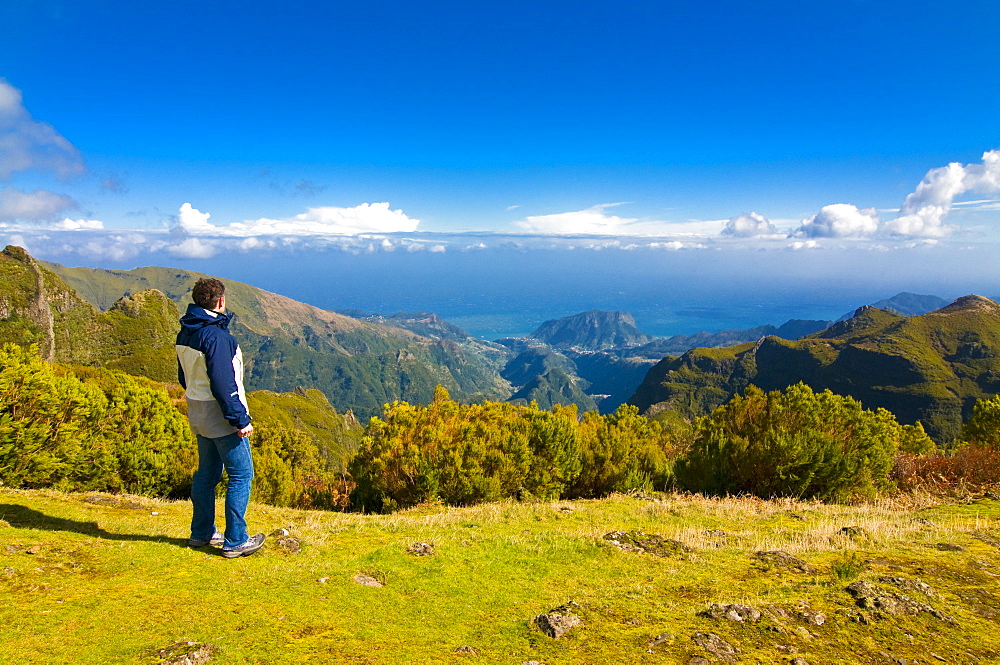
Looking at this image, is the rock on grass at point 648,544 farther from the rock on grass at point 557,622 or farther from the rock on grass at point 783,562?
the rock on grass at point 557,622

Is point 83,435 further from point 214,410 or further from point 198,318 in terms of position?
point 198,318

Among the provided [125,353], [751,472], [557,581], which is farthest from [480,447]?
[125,353]

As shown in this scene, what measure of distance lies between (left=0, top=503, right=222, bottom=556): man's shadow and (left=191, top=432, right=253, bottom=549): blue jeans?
14.3 inches

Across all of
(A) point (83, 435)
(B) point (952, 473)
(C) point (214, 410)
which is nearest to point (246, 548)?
(C) point (214, 410)

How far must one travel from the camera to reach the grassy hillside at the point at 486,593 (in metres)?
4.48

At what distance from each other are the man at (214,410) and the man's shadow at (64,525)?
17.7 inches

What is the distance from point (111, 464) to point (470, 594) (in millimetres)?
16939

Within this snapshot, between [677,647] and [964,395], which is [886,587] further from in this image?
[964,395]

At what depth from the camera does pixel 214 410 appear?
664cm

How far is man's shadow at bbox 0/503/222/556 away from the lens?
745 centimetres

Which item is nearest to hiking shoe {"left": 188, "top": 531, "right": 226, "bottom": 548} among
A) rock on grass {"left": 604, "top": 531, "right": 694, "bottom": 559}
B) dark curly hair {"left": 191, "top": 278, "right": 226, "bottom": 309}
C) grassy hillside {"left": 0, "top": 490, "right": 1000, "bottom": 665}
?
grassy hillside {"left": 0, "top": 490, "right": 1000, "bottom": 665}

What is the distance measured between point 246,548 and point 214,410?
7.25 ft

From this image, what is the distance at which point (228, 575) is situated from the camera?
636cm

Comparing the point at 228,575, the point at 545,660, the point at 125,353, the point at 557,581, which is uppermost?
the point at 545,660
